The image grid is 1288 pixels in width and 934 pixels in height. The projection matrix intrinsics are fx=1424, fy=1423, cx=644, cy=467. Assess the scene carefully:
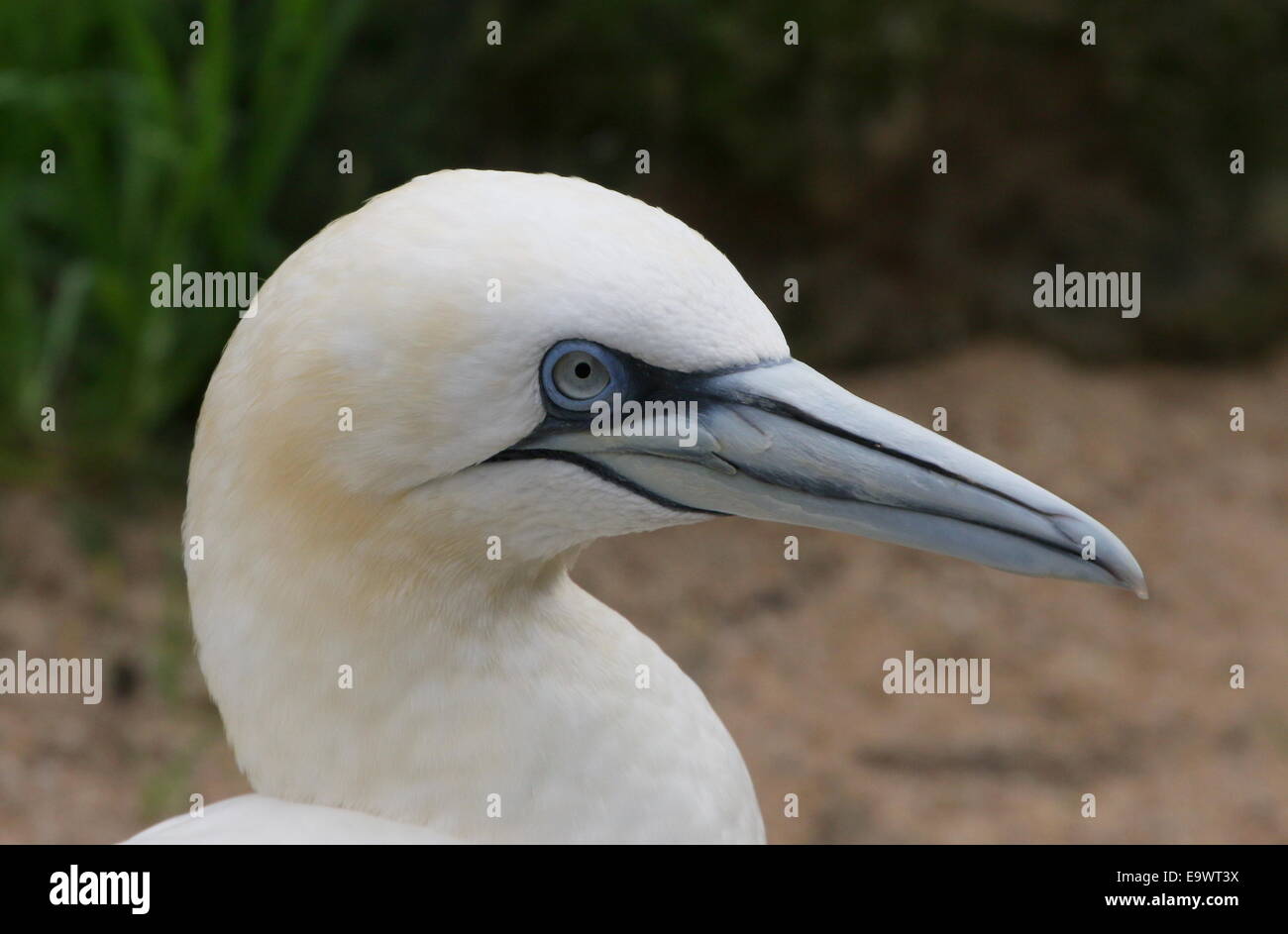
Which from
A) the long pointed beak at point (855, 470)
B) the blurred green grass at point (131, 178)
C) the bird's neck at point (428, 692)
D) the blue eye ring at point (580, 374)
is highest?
the blurred green grass at point (131, 178)

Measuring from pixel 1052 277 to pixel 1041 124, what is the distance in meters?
0.56

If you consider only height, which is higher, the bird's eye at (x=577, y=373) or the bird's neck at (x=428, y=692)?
the bird's eye at (x=577, y=373)

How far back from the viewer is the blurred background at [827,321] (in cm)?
411

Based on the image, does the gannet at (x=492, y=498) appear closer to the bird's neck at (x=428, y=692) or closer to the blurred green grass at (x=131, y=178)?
the bird's neck at (x=428, y=692)

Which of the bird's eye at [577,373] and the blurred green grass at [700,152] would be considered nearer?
the bird's eye at [577,373]

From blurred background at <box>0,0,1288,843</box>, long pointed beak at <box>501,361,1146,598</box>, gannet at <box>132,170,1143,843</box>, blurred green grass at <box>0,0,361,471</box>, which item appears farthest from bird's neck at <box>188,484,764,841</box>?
blurred green grass at <box>0,0,361,471</box>

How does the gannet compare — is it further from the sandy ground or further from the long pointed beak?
the sandy ground

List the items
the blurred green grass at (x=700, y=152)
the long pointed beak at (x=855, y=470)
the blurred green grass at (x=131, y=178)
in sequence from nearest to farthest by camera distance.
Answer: the long pointed beak at (x=855, y=470) < the blurred green grass at (x=131, y=178) < the blurred green grass at (x=700, y=152)

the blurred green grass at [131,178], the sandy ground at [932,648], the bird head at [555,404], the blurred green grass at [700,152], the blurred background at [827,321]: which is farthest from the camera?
the blurred green grass at [700,152]

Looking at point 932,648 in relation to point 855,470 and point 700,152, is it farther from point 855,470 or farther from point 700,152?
point 855,470

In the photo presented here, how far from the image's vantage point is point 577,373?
5.53 ft

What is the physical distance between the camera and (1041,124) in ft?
17.1

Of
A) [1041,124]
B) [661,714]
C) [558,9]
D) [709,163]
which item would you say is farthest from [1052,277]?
[661,714]

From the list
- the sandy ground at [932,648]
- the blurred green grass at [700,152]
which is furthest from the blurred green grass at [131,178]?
the sandy ground at [932,648]
